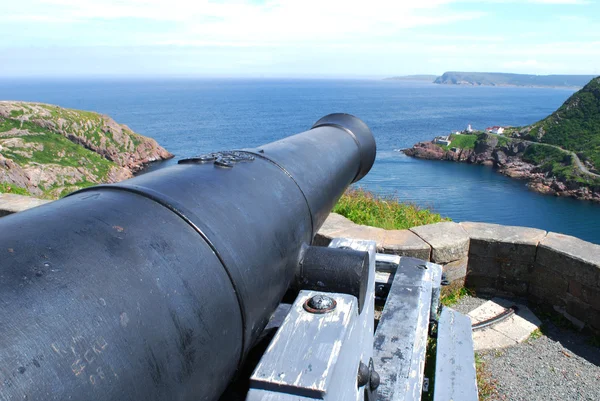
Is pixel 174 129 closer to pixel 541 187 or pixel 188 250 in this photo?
pixel 541 187

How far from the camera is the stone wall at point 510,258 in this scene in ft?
12.3

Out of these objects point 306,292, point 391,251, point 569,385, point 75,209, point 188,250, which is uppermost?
point 75,209

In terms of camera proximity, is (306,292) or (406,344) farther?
(406,344)

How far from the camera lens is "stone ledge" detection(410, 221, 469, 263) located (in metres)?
3.99

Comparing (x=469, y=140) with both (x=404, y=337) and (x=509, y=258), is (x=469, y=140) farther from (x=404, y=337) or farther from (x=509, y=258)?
(x=404, y=337)

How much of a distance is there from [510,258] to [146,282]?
12.1ft

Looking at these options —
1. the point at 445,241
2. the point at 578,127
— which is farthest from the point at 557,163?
the point at 445,241

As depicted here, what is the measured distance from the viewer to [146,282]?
1.13 metres

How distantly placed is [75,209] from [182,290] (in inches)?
13.3

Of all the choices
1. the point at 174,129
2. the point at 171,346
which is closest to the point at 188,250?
the point at 171,346

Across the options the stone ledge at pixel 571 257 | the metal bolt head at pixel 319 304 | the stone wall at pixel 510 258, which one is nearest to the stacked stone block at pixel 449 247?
the stone wall at pixel 510 258

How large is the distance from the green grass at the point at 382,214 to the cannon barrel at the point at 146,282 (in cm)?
338

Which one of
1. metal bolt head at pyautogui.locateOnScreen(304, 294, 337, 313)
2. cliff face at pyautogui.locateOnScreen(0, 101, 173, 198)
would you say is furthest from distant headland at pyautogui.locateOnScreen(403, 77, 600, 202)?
metal bolt head at pyautogui.locateOnScreen(304, 294, 337, 313)

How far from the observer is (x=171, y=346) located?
1.13 meters
